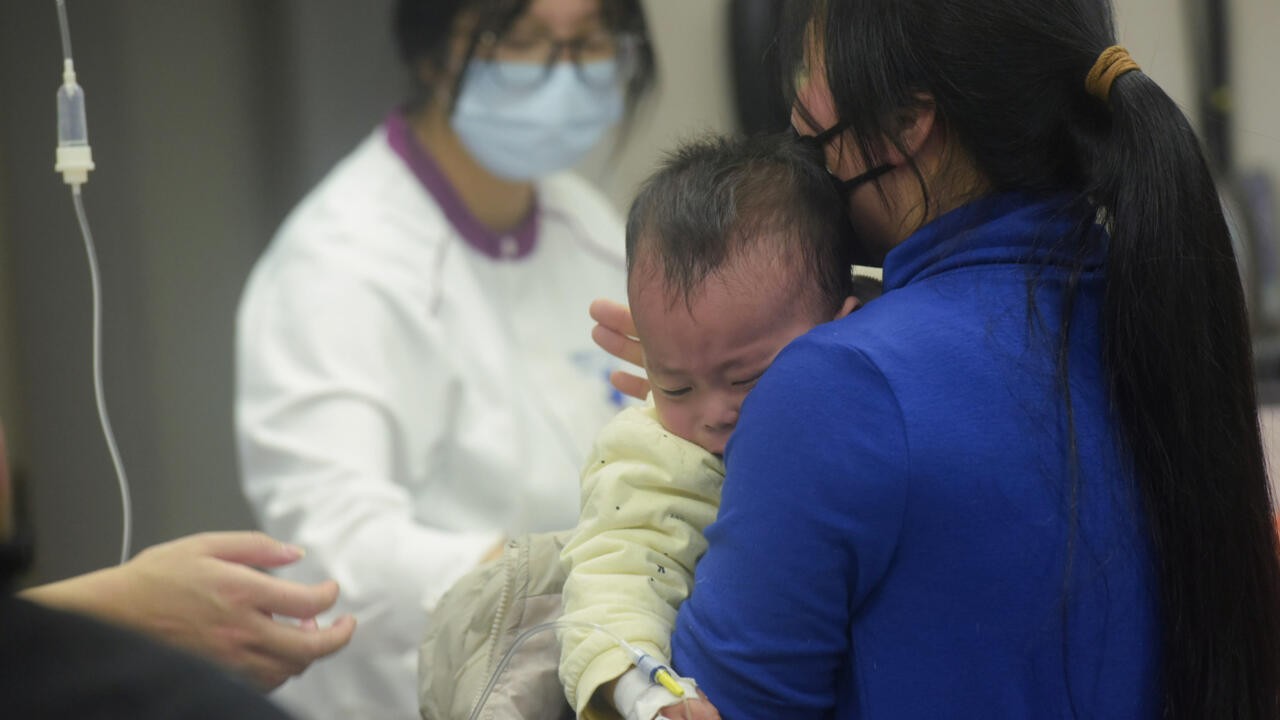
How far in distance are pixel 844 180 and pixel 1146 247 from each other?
0.78 ft

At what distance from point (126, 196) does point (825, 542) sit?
1.38 m

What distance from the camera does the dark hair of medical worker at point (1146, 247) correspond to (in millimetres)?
877

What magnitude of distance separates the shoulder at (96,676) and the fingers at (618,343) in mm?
746

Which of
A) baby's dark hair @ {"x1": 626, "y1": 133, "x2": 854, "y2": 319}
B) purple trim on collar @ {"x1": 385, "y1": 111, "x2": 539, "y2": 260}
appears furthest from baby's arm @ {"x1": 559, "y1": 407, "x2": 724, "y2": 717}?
purple trim on collar @ {"x1": 385, "y1": 111, "x2": 539, "y2": 260}

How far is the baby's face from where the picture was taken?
1.02 metres

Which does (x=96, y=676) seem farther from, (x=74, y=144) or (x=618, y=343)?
(x=74, y=144)

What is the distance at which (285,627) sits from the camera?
1244 millimetres

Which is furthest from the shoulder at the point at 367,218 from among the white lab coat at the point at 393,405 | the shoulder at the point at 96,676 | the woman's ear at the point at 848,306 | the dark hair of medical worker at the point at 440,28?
the shoulder at the point at 96,676

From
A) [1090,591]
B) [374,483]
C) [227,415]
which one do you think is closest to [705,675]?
[1090,591]

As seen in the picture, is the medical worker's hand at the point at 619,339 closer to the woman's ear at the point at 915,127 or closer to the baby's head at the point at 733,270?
the baby's head at the point at 733,270

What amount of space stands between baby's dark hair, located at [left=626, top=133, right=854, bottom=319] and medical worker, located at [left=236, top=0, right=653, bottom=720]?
3.26ft

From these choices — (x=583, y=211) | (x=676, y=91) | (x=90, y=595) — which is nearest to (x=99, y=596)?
(x=90, y=595)

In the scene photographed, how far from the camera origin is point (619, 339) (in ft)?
4.30

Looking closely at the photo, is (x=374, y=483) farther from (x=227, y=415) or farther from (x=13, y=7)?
(x=13, y=7)
